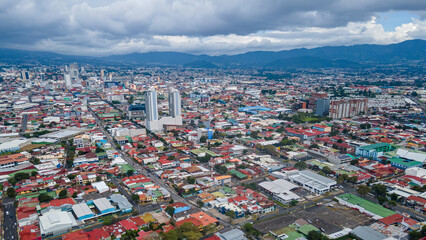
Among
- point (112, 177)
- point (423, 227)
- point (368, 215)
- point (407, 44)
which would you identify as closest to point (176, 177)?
point (112, 177)

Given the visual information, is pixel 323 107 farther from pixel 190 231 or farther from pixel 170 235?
pixel 170 235

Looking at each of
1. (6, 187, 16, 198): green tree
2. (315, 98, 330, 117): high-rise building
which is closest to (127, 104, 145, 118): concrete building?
(6, 187, 16, 198): green tree

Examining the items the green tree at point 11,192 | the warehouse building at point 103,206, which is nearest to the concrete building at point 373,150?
the warehouse building at point 103,206

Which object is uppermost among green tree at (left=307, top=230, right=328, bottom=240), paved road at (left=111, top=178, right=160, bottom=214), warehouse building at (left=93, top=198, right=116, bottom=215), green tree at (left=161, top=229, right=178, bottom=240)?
green tree at (left=161, top=229, right=178, bottom=240)

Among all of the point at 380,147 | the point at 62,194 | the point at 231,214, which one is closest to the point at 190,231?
the point at 231,214

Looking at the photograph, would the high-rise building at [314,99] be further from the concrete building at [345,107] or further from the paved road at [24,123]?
the paved road at [24,123]

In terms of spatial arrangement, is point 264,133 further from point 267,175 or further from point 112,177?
point 112,177

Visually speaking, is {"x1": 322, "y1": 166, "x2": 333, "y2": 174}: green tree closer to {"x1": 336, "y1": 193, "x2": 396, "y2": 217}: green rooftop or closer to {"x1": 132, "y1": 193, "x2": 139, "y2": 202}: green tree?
{"x1": 336, "y1": 193, "x2": 396, "y2": 217}: green rooftop
